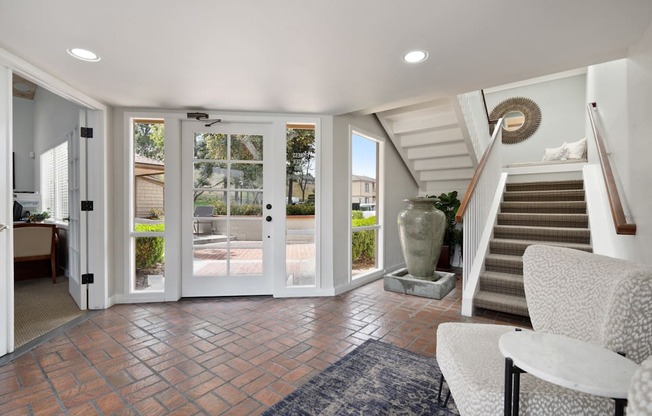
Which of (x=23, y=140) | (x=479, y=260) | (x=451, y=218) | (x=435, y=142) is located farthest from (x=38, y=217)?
(x=451, y=218)

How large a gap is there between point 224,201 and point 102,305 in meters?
1.61

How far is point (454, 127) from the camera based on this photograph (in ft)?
13.3

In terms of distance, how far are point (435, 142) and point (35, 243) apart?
5.61 metres

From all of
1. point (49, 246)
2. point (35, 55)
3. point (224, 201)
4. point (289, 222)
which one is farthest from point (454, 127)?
point (49, 246)

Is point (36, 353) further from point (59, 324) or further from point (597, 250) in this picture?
point (597, 250)

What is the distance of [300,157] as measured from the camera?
4180 millimetres

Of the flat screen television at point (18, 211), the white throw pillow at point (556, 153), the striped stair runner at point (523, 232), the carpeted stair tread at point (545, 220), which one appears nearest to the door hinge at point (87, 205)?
the flat screen television at point (18, 211)

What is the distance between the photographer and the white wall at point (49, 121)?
157 inches

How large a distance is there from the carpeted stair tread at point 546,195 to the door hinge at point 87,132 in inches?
205

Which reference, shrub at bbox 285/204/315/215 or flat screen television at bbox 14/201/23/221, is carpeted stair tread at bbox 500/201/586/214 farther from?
flat screen television at bbox 14/201/23/221

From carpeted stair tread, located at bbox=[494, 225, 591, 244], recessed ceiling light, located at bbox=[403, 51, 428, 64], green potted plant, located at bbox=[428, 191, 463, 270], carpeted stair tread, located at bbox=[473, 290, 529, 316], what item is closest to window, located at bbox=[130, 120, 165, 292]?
recessed ceiling light, located at bbox=[403, 51, 428, 64]

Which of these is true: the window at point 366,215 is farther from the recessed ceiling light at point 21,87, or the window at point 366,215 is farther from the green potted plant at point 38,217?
the recessed ceiling light at point 21,87

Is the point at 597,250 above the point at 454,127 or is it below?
below

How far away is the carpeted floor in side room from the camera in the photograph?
2.55 meters
